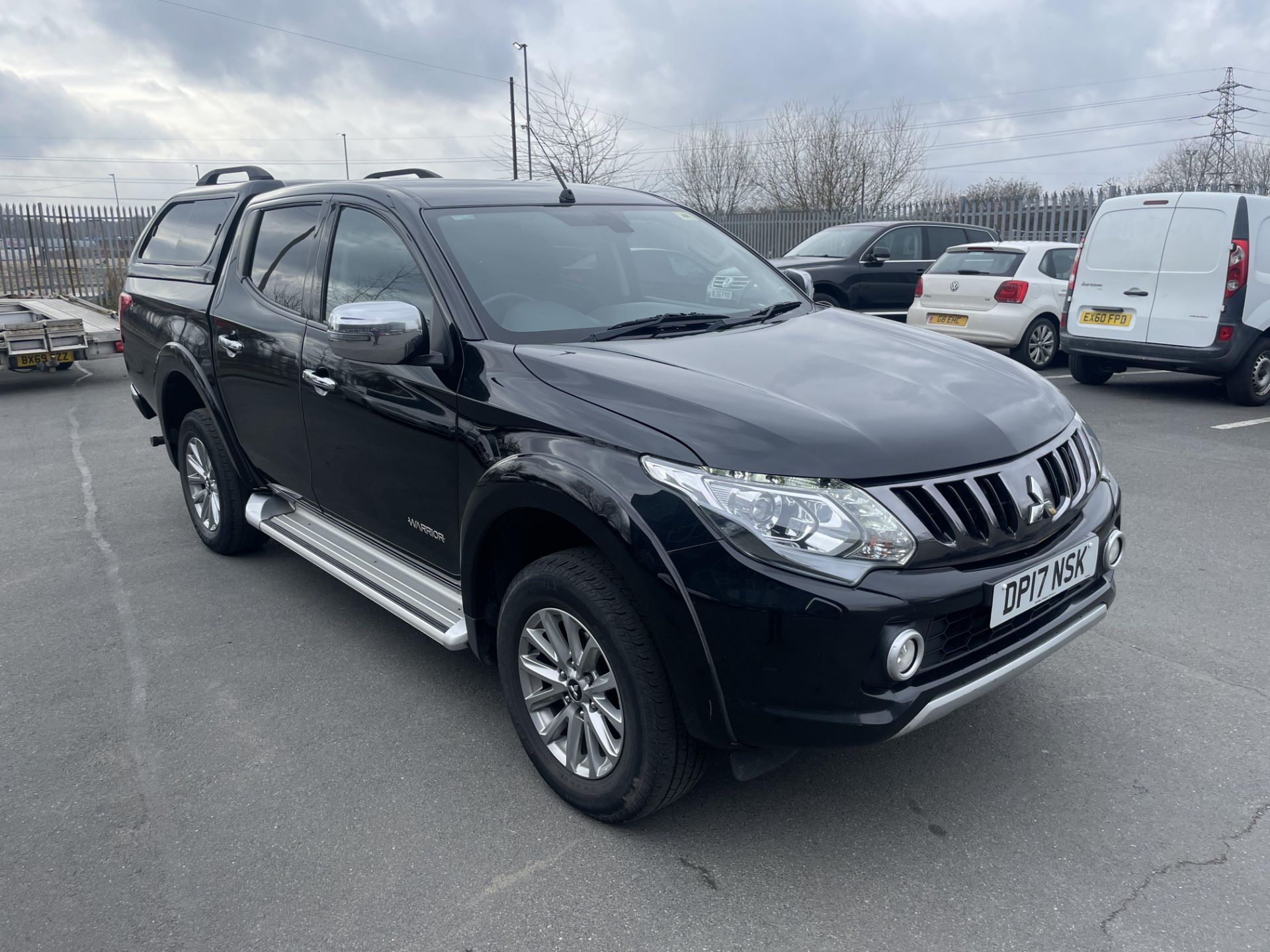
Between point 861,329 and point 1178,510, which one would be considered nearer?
point 861,329

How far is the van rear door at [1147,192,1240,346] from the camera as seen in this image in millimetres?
8516

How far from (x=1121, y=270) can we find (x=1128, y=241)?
0.27 metres

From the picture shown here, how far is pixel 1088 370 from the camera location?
993 centimetres

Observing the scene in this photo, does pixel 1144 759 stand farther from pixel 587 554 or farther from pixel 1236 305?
pixel 1236 305

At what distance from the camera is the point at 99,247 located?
19281mm

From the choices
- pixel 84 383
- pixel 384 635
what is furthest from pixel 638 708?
pixel 84 383

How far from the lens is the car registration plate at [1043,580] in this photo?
8.09 feet

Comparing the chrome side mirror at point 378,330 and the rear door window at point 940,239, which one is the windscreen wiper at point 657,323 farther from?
the rear door window at point 940,239

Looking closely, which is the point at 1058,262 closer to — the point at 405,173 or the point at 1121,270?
the point at 1121,270

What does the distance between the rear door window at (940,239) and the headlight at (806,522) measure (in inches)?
462

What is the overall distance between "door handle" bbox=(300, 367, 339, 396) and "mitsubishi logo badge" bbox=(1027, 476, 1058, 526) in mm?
2405

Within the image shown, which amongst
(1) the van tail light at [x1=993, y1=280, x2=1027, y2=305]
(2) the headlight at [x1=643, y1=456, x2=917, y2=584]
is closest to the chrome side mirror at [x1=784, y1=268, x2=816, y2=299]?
(2) the headlight at [x1=643, y1=456, x2=917, y2=584]

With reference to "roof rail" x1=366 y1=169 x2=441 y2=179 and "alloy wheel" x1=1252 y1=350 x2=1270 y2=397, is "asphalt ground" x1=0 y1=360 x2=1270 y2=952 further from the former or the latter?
"alloy wheel" x1=1252 y1=350 x2=1270 y2=397

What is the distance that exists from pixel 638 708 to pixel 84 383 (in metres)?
11.0
